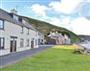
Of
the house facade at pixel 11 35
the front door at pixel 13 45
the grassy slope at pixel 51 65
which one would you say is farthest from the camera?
the front door at pixel 13 45

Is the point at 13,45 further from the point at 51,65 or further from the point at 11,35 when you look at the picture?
the point at 51,65

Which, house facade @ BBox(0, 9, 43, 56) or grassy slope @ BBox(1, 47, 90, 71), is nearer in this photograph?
grassy slope @ BBox(1, 47, 90, 71)

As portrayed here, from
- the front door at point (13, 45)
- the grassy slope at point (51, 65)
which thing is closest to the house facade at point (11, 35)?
the front door at point (13, 45)

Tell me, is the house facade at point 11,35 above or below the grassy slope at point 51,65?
above

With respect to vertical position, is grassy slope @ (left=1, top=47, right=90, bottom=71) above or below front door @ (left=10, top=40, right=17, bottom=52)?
below

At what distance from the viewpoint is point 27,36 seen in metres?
49.2

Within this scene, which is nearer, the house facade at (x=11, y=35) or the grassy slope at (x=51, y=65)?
the grassy slope at (x=51, y=65)

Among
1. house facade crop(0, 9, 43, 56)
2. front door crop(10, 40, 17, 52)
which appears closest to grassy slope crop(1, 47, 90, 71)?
house facade crop(0, 9, 43, 56)

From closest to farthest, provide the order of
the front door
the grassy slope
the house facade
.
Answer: the grassy slope, the house facade, the front door

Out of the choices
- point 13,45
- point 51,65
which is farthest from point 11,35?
point 51,65

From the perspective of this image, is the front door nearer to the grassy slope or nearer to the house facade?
the house facade

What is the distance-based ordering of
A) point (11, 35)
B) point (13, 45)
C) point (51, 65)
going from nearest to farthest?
point (51, 65) → point (11, 35) → point (13, 45)

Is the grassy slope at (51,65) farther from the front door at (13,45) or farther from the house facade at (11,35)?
the front door at (13,45)

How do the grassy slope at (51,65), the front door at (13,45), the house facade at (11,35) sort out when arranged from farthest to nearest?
the front door at (13,45) < the house facade at (11,35) < the grassy slope at (51,65)
